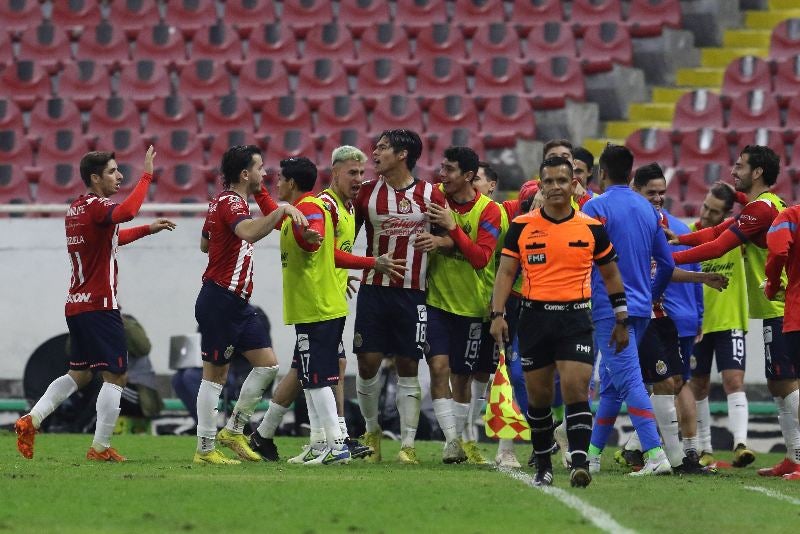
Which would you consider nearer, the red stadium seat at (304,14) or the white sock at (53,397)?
the white sock at (53,397)

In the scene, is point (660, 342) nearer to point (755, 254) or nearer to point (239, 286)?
point (755, 254)

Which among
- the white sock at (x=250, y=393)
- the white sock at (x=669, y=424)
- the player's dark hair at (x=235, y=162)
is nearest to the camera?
the white sock at (x=669, y=424)

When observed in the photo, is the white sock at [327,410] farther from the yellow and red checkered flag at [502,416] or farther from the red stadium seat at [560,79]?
the red stadium seat at [560,79]

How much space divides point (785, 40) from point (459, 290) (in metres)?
11.3

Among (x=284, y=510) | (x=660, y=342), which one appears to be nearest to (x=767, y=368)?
(x=660, y=342)

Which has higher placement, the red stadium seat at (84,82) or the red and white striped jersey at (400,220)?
the red stadium seat at (84,82)

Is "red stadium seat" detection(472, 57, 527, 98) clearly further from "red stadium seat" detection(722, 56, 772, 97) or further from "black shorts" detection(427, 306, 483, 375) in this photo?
"black shorts" detection(427, 306, 483, 375)

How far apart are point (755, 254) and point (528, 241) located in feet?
10.7

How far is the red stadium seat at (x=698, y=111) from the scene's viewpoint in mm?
19406

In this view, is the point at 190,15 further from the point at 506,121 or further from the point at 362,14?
the point at 506,121

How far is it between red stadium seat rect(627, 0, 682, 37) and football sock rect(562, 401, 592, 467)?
13.3 m

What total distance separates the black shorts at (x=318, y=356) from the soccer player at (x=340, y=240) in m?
0.49

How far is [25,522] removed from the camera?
23.3ft

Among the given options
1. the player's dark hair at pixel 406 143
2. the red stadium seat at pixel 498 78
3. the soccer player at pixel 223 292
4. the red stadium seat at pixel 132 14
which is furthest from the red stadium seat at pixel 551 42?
the soccer player at pixel 223 292
